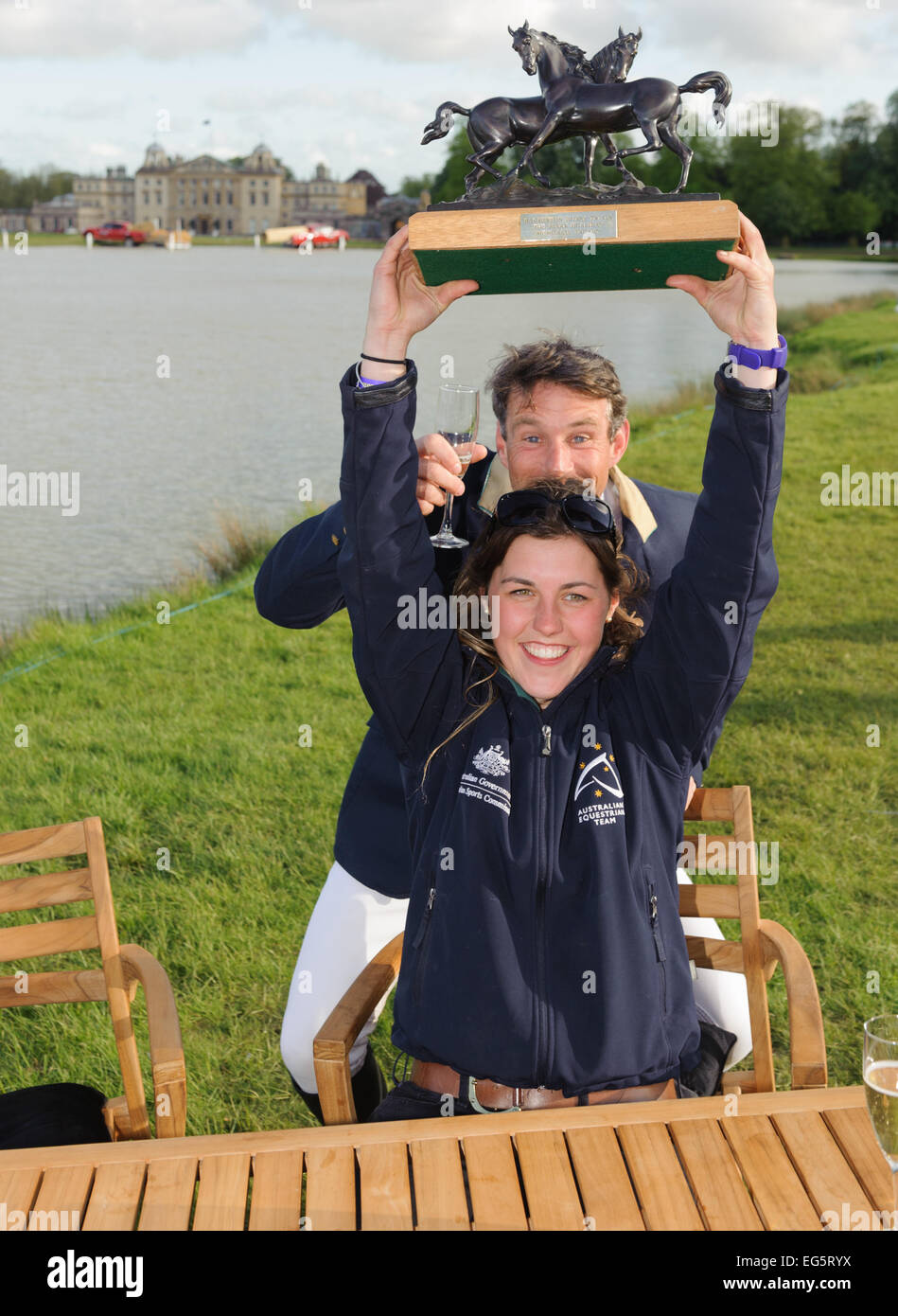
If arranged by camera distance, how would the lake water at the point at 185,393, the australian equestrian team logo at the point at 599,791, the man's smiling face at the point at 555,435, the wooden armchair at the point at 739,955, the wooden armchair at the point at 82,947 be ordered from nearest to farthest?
1. the australian equestrian team logo at the point at 599,791
2. the wooden armchair at the point at 739,955
3. the wooden armchair at the point at 82,947
4. the man's smiling face at the point at 555,435
5. the lake water at the point at 185,393

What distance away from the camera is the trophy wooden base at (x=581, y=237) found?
2.05 m

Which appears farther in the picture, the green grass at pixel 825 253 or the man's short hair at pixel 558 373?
the green grass at pixel 825 253

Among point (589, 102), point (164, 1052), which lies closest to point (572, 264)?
point (589, 102)

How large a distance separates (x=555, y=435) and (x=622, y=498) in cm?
27

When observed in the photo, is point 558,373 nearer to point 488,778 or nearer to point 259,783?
point 488,778

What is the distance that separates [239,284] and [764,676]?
162 feet

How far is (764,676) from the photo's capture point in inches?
290

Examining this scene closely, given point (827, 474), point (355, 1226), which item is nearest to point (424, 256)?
point (355, 1226)

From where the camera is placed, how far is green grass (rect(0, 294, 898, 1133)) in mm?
4141

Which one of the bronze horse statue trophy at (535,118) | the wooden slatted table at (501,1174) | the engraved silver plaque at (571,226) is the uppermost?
the bronze horse statue trophy at (535,118)

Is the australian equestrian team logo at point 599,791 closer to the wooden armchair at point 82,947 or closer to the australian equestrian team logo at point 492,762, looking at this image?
the australian equestrian team logo at point 492,762

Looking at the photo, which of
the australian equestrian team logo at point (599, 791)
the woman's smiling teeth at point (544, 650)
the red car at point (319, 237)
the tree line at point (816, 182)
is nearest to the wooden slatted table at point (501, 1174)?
the australian equestrian team logo at point (599, 791)

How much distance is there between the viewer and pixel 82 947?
116 inches

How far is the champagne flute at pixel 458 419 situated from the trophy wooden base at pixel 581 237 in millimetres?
593
